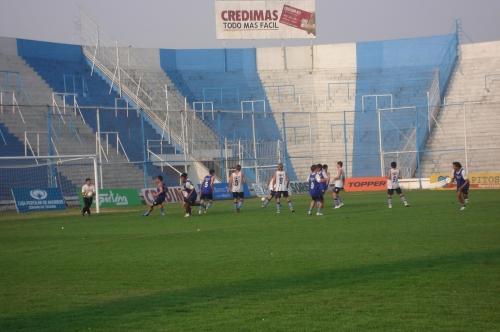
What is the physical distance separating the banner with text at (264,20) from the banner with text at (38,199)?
29.2 meters

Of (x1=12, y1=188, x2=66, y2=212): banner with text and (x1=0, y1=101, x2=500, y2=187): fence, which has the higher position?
(x1=0, y1=101, x2=500, y2=187): fence

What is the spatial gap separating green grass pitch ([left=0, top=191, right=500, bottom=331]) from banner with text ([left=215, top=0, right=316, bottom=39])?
151 feet

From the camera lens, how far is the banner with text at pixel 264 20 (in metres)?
68.1

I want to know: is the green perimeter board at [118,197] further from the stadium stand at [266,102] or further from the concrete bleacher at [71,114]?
the stadium stand at [266,102]

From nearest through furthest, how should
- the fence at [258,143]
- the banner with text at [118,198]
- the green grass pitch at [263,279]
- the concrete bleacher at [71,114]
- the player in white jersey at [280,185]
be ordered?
1. the green grass pitch at [263,279]
2. the player in white jersey at [280,185]
3. the banner with text at [118,198]
4. the concrete bleacher at [71,114]
5. the fence at [258,143]

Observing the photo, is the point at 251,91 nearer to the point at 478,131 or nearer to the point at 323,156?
the point at 323,156

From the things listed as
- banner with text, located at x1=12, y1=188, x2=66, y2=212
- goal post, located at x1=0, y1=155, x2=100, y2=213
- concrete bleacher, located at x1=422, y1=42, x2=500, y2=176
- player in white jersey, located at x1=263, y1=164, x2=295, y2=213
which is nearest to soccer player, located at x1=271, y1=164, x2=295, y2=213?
player in white jersey, located at x1=263, y1=164, x2=295, y2=213

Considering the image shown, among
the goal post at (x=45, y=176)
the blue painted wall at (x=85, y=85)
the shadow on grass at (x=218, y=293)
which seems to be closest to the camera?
the shadow on grass at (x=218, y=293)

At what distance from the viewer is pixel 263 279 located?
12961 millimetres

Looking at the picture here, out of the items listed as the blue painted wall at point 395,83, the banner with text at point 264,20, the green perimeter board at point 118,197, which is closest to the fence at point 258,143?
the blue painted wall at point 395,83

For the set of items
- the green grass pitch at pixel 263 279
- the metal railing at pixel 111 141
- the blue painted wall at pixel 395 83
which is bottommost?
the green grass pitch at pixel 263 279

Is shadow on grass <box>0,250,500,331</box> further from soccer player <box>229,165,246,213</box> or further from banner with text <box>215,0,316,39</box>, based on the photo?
banner with text <box>215,0,316,39</box>

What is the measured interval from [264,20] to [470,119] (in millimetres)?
19099

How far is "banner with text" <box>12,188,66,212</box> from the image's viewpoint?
40.5 meters
